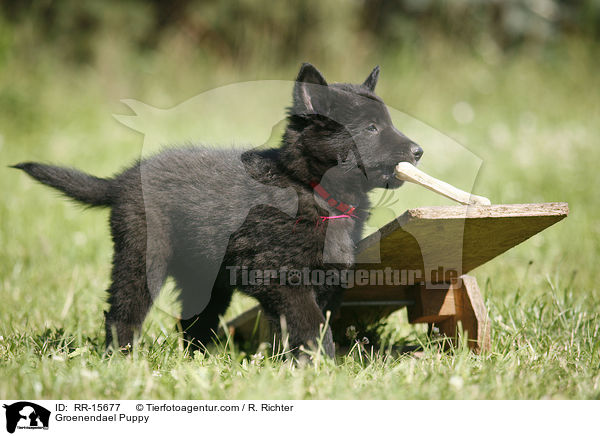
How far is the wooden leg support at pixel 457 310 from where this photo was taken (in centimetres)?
257

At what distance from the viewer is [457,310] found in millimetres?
2744

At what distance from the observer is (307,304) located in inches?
91.2

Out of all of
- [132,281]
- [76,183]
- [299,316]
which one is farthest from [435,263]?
[76,183]

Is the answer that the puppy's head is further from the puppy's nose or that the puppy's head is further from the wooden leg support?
the wooden leg support

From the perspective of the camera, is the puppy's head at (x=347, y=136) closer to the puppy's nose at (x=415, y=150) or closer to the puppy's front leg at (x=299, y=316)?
the puppy's nose at (x=415, y=150)

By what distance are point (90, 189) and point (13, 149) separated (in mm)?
5022

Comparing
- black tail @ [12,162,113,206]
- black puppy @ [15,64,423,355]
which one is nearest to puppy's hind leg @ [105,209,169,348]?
black puppy @ [15,64,423,355]

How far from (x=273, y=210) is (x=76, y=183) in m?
1.00

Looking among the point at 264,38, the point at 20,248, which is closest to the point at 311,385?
the point at 20,248

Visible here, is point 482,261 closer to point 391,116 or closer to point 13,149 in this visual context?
point 391,116

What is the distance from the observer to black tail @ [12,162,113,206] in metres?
2.62
